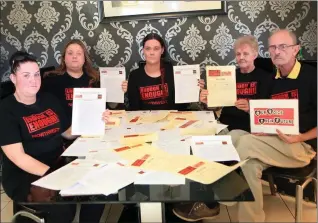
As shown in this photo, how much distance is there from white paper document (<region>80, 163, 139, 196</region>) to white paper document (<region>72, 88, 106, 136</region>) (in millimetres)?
367

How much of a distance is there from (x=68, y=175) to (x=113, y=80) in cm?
99

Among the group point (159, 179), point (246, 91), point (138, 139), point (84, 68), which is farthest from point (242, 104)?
point (84, 68)

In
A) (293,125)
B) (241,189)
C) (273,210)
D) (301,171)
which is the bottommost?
(273,210)

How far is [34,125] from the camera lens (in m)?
1.37

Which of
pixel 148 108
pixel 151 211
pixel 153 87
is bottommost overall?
pixel 151 211

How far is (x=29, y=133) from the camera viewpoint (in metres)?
1.36

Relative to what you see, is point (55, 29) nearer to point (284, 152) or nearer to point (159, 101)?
point (159, 101)

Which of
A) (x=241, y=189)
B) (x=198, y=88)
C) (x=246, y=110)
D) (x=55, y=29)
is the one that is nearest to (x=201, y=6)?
(x=198, y=88)

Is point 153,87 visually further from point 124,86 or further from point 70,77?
point 70,77

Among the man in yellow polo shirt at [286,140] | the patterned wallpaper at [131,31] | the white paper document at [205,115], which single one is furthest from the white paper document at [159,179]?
the patterned wallpaper at [131,31]

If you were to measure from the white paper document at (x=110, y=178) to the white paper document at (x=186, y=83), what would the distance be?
0.84 metres

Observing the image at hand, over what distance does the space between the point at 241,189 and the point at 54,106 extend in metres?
0.96

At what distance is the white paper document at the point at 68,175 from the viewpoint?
3.26ft

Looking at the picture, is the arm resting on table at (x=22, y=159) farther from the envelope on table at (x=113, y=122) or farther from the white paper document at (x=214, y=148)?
the white paper document at (x=214, y=148)
